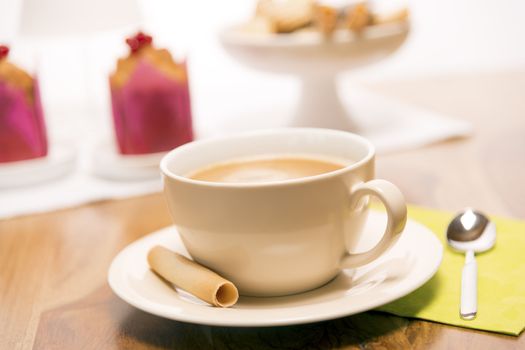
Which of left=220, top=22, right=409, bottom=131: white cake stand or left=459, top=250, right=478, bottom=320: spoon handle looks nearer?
left=459, top=250, right=478, bottom=320: spoon handle

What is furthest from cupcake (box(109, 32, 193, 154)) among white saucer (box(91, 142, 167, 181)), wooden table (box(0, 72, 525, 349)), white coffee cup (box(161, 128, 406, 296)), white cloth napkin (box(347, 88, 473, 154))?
white coffee cup (box(161, 128, 406, 296))

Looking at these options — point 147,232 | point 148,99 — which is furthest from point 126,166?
point 147,232

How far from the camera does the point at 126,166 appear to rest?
99 cm

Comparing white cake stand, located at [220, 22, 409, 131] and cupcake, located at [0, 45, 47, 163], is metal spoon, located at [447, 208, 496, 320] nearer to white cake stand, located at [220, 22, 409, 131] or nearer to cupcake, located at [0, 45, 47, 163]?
white cake stand, located at [220, 22, 409, 131]

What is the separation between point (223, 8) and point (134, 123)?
0.79 metres

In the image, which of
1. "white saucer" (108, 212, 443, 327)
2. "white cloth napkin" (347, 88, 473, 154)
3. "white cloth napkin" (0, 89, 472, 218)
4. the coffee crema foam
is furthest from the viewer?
"white cloth napkin" (347, 88, 473, 154)

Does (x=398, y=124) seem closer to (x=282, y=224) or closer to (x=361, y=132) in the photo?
(x=361, y=132)

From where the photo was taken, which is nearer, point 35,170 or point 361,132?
point 35,170

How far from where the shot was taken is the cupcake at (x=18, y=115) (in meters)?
0.99

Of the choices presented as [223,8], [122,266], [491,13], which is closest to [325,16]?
[122,266]

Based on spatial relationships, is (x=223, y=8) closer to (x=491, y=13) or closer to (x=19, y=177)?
(x=491, y=13)

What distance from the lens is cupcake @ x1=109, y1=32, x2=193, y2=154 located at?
A: 3.29 ft

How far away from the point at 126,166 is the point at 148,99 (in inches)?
3.8

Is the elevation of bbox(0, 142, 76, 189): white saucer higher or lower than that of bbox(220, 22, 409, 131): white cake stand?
lower
